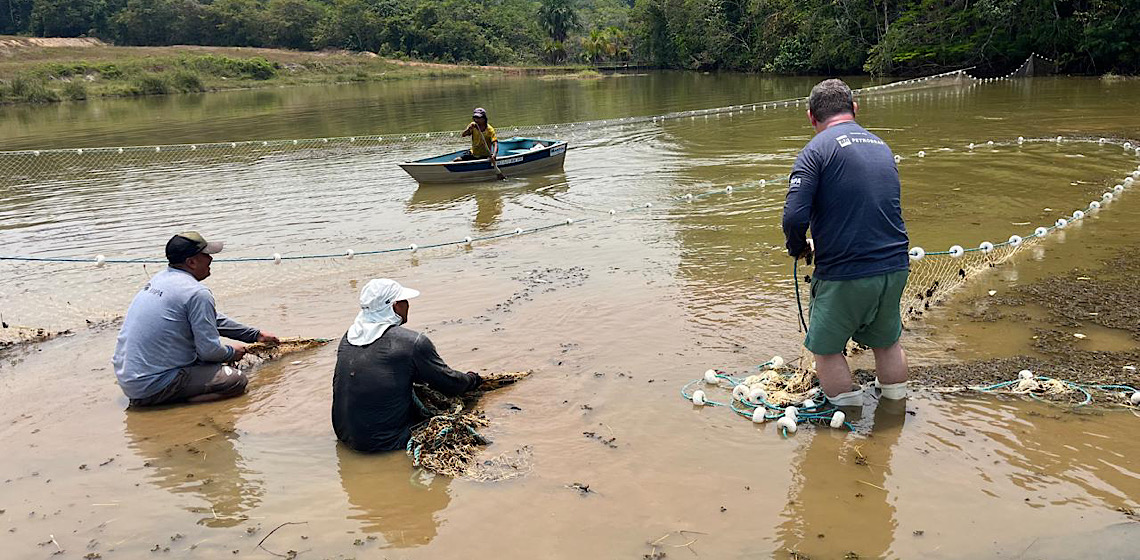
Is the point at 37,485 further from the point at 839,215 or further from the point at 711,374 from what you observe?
the point at 839,215

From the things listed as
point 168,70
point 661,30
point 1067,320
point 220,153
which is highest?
point 661,30

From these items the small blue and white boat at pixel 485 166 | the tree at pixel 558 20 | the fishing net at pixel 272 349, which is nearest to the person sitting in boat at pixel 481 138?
the small blue and white boat at pixel 485 166

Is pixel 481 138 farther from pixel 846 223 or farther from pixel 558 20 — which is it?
pixel 558 20

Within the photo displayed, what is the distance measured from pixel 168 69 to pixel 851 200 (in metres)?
73.1

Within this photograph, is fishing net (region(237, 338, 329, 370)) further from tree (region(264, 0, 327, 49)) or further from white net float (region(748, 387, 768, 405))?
tree (region(264, 0, 327, 49))

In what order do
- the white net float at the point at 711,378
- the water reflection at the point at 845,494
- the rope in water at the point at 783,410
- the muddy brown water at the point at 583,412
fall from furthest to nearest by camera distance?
the white net float at the point at 711,378 → the rope in water at the point at 783,410 → the muddy brown water at the point at 583,412 → the water reflection at the point at 845,494

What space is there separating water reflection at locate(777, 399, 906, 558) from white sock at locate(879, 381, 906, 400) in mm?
42

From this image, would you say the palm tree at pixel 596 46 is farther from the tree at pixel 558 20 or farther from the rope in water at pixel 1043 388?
the rope in water at pixel 1043 388

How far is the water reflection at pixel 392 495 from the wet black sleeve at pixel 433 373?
0.48 m

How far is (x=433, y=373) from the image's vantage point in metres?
4.54

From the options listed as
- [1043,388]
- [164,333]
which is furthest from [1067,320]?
[164,333]

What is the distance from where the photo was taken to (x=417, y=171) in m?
14.2

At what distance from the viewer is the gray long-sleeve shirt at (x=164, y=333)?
17.4 feet

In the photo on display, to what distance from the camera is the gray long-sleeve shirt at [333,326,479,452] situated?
Result: 436 cm
